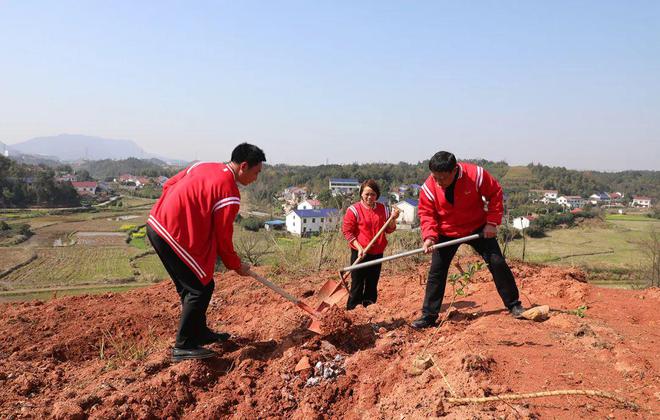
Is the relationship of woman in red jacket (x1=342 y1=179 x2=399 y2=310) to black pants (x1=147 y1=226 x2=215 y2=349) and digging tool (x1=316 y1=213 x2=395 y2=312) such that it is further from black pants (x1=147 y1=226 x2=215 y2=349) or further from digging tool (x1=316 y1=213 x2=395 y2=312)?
black pants (x1=147 y1=226 x2=215 y2=349)

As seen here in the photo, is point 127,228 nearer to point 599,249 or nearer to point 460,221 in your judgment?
point 599,249

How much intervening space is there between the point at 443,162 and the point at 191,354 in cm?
244

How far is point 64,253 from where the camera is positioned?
2791 cm

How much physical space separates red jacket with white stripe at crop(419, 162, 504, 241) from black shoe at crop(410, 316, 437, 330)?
0.71 m

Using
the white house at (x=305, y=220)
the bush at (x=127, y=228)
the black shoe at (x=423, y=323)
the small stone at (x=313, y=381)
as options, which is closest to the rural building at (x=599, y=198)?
the white house at (x=305, y=220)

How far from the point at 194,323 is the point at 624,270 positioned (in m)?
22.6

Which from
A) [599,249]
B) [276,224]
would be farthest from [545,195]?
[276,224]

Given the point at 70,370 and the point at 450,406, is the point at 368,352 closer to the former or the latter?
the point at 450,406

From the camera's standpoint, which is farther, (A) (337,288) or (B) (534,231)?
(B) (534,231)

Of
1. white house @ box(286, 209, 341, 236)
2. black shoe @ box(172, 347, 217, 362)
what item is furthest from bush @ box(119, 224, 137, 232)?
black shoe @ box(172, 347, 217, 362)

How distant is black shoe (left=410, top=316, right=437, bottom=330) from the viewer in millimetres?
3537

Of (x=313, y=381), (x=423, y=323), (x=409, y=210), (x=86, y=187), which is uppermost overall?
(x=423, y=323)

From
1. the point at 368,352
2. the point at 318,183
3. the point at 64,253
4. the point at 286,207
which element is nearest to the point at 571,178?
the point at 318,183

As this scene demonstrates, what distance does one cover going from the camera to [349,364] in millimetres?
2824
